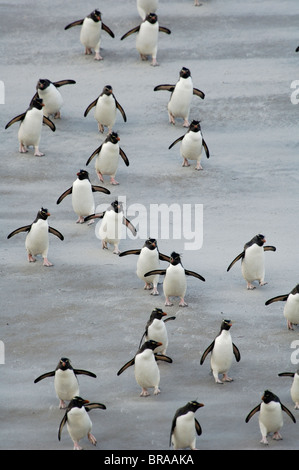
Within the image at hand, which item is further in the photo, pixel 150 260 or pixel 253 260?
pixel 253 260

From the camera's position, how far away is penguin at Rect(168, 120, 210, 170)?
16.9 m

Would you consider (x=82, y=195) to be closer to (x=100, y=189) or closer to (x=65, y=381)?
(x=100, y=189)

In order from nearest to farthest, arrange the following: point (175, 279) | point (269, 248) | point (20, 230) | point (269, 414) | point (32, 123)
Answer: point (269, 414), point (175, 279), point (269, 248), point (20, 230), point (32, 123)

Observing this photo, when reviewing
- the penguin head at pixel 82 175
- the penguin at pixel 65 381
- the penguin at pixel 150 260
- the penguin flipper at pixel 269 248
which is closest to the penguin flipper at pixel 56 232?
the penguin head at pixel 82 175

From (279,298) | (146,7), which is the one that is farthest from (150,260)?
(146,7)

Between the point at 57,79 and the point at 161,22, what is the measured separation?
248cm

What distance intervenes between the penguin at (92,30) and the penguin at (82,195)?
14.0 ft

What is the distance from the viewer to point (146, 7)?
2084 cm

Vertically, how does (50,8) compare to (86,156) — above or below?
above

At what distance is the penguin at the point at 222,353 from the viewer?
12.9 metres

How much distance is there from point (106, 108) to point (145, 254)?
3.92 meters
